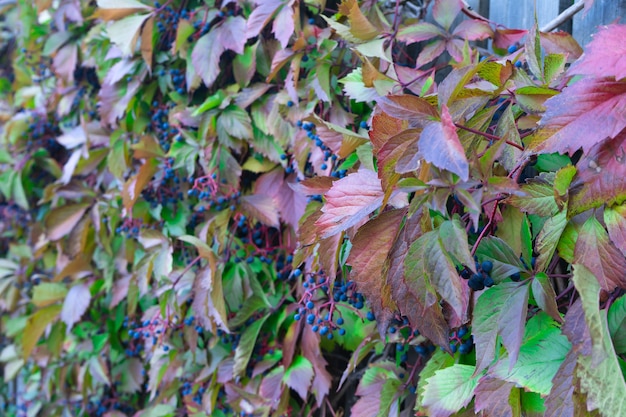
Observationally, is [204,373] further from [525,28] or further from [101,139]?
[525,28]

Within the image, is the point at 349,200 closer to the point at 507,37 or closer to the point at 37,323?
the point at 507,37

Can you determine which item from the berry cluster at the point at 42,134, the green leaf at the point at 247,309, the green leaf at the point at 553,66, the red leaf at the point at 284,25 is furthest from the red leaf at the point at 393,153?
the berry cluster at the point at 42,134

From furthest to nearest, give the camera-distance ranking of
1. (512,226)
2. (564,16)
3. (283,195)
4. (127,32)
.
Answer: (127,32) < (283,195) < (564,16) < (512,226)

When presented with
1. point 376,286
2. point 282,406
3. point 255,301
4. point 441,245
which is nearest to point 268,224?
point 255,301

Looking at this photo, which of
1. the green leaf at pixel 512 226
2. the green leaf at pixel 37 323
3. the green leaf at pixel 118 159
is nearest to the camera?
the green leaf at pixel 512 226

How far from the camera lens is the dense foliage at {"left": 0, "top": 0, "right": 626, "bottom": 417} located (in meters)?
0.68

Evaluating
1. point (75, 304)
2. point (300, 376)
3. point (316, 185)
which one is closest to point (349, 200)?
point (316, 185)

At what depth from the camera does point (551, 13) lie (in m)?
1.04

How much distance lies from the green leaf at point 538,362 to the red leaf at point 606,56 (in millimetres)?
312

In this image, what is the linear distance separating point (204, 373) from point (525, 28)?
1.12m

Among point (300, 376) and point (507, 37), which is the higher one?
point (507, 37)

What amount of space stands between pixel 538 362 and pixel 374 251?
0.81 ft

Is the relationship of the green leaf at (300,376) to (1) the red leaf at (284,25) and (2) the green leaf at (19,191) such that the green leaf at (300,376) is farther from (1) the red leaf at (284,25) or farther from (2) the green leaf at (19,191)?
(2) the green leaf at (19,191)

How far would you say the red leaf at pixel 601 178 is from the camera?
2.10 feet
